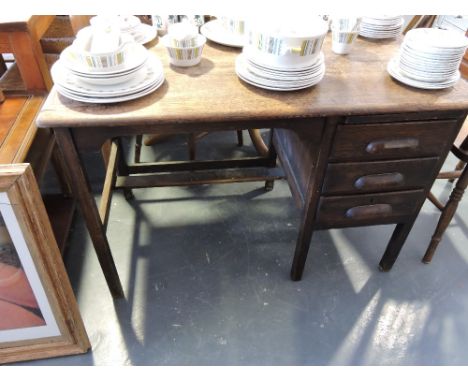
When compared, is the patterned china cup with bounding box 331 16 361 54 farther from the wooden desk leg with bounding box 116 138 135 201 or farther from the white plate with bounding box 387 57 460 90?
the wooden desk leg with bounding box 116 138 135 201

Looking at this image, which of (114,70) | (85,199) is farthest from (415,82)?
(85,199)

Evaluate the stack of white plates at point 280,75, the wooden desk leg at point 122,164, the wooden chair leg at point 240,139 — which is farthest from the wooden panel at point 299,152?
the wooden desk leg at point 122,164

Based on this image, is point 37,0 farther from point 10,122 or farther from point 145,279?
point 145,279

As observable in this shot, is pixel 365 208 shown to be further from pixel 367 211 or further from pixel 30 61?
pixel 30 61

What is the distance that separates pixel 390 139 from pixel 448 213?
0.56 meters

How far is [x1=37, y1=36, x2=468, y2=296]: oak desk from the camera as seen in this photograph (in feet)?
2.90

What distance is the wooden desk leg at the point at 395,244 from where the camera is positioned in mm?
1271

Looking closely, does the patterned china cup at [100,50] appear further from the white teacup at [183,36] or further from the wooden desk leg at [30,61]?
the wooden desk leg at [30,61]

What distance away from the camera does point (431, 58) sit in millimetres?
936

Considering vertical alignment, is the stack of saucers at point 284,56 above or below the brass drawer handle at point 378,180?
above

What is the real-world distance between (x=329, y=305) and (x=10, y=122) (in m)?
1.21

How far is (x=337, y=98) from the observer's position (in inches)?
36.8

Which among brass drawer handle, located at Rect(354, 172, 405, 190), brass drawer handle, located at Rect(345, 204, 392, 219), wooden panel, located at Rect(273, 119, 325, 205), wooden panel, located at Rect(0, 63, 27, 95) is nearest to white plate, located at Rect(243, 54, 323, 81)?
wooden panel, located at Rect(273, 119, 325, 205)

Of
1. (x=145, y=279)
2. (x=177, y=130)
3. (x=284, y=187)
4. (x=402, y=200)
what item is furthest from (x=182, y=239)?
(x=402, y=200)
